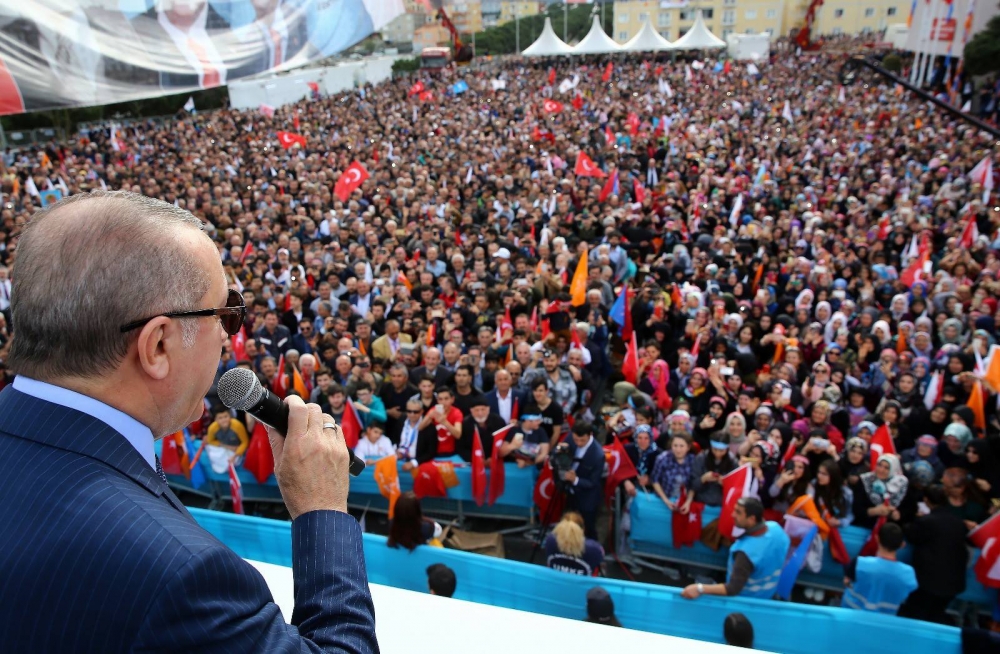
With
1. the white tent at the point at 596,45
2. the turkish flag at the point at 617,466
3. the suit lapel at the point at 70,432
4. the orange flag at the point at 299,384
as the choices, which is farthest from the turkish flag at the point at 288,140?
the white tent at the point at 596,45

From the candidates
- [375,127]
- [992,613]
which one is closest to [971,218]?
[992,613]

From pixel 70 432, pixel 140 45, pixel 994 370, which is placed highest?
pixel 140 45

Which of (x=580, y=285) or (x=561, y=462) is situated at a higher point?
(x=580, y=285)

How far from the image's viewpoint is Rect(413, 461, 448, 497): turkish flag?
574 centimetres

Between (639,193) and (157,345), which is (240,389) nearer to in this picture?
(157,345)

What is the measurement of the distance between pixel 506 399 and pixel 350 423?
1.45 meters

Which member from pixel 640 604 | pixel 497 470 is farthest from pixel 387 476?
pixel 640 604

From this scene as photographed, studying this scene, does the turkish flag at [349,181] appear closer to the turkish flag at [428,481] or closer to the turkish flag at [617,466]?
the turkish flag at [428,481]

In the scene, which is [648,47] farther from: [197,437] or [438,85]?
[197,437]

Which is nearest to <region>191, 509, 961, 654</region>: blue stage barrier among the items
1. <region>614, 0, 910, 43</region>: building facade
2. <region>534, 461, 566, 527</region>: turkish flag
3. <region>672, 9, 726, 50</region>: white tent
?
<region>534, 461, 566, 527</region>: turkish flag

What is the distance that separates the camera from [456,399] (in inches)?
252

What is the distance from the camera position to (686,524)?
5.15m

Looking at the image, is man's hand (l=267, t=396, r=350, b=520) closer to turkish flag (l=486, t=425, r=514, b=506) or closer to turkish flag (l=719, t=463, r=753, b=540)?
turkish flag (l=719, t=463, r=753, b=540)

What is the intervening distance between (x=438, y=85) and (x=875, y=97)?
62.5ft
